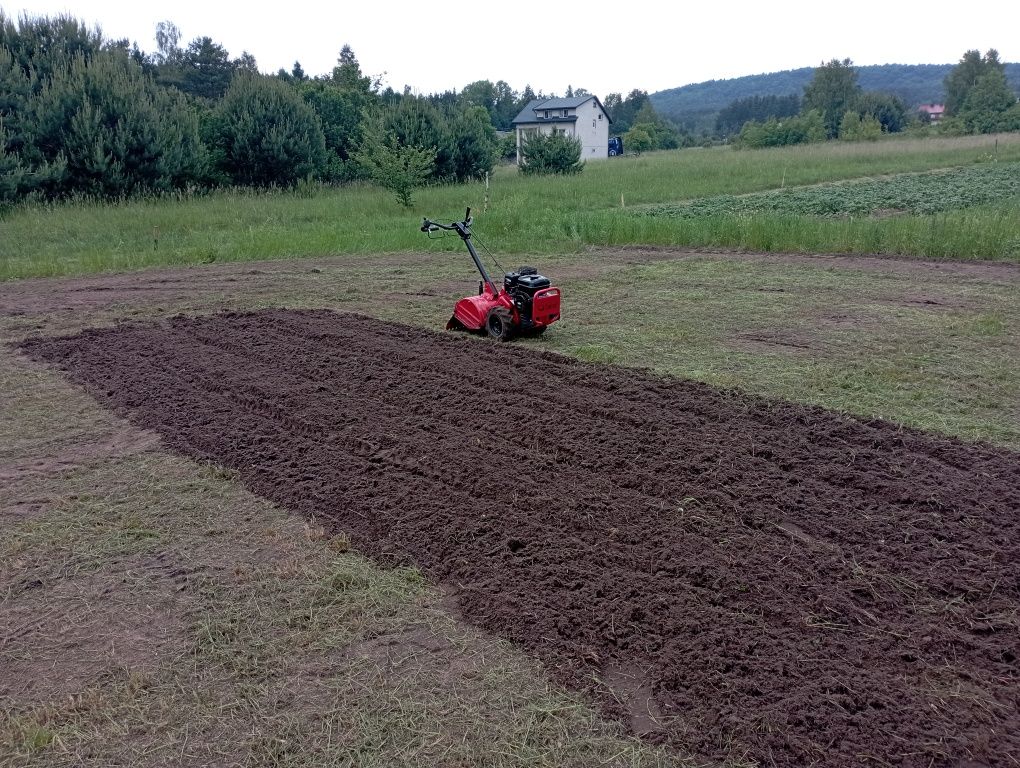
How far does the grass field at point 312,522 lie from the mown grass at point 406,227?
0.08 metres

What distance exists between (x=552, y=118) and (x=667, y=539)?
69673 mm

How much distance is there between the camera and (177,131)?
22844mm

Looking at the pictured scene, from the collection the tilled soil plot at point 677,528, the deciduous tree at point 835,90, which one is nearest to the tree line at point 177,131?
the tilled soil plot at point 677,528

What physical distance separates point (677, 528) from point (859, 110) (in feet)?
295

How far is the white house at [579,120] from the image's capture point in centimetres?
6744

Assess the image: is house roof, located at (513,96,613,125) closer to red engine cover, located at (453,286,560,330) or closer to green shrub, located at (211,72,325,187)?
green shrub, located at (211,72,325,187)

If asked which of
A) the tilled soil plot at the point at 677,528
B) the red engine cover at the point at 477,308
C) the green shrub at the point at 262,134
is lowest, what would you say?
the tilled soil plot at the point at 677,528

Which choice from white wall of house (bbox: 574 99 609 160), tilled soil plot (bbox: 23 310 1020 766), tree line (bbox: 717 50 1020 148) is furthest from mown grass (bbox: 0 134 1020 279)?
white wall of house (bbox: 574 99 609 160)

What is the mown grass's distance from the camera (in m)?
13.0

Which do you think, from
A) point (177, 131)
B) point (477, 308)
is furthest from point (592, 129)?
point (477, 308)

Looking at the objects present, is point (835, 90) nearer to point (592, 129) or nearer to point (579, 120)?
point (592, 129)

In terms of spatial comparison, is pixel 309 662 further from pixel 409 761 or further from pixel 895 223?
pixel 895 223

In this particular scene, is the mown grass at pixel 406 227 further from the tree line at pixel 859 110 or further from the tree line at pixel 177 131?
the tree line at pixel 859 110

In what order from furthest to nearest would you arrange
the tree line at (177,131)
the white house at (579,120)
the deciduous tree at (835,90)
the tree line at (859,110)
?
the deciduous tree at (835,90) < the white house at (579,120) < the tree line at (859,110) < the tree line at (177,131)
